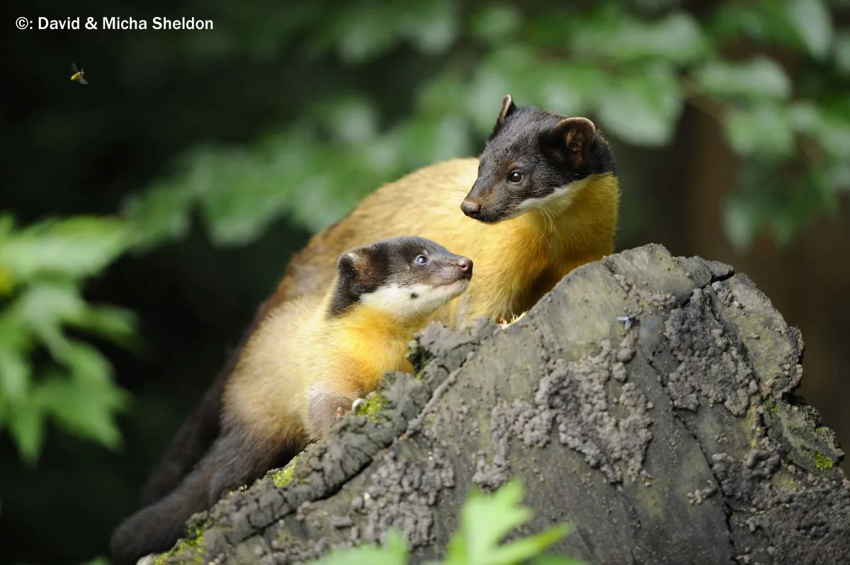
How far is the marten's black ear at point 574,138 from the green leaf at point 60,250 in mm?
3090

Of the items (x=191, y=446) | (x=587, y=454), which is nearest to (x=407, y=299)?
(x=587, y=454)

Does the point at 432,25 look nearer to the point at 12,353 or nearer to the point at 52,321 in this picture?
the point at 52,321

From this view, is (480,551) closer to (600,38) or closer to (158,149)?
(600,38)

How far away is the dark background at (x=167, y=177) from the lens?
31.0 ft

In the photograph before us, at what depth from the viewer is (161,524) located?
5195 mm

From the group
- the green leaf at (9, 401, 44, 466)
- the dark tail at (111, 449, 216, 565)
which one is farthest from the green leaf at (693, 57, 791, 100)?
the green leaf at (9, 401, 44, 466)

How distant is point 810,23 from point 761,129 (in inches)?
31.7

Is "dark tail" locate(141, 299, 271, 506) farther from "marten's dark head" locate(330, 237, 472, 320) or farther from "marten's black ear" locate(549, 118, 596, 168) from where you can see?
"marten's black ear" locate(549, 118, 596, 168)

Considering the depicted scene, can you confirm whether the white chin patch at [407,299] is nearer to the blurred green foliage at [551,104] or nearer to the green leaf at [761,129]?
the blurred green foliage at [551,104]

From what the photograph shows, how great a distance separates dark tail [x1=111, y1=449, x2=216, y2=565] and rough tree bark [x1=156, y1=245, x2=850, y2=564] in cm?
169

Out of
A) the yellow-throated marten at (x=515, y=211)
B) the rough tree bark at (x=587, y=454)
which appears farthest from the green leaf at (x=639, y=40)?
the rough tree bark at (x=587, y=454)

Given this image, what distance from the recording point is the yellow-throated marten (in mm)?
4715

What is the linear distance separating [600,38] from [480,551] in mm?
6007

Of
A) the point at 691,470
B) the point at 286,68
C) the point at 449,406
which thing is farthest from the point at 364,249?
the point at 286,68
